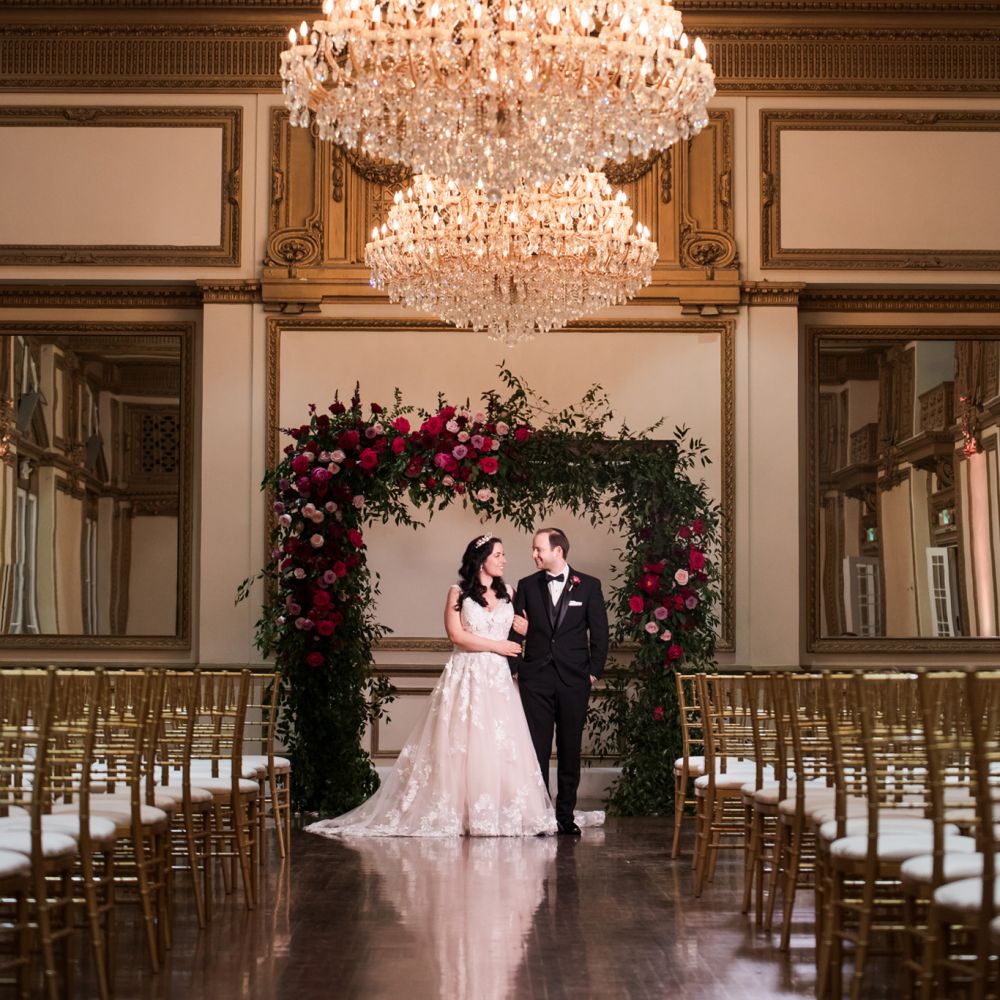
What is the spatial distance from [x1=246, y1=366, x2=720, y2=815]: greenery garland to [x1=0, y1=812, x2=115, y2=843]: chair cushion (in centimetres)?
460

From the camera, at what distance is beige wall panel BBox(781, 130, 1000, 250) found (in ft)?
35.7

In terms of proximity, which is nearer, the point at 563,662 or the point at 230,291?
the point at 563,662

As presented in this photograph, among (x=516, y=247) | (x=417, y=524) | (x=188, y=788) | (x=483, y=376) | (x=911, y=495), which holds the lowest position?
(x=188, y=788)

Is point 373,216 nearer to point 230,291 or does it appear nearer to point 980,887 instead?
point 230,291

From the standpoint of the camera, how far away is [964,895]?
11.3 ft

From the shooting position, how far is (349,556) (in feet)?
31.0

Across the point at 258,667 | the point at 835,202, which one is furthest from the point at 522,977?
the point at 835,202

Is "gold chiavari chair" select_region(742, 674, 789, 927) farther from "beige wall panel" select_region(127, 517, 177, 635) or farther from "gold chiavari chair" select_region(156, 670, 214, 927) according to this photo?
"beige wall panel" select_region(127, 517, 177, 635)

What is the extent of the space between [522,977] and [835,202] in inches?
295

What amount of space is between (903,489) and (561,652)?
3.42 meters

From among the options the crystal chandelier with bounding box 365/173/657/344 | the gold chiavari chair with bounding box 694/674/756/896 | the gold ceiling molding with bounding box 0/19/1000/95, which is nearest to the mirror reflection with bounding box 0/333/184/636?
the gold ceiling molding with bounding box 0/19/1000/95

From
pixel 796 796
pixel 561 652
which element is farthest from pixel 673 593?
pixel 796 796

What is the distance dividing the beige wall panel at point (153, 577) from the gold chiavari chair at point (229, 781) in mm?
3626

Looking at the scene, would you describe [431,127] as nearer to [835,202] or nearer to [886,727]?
[886,727]
